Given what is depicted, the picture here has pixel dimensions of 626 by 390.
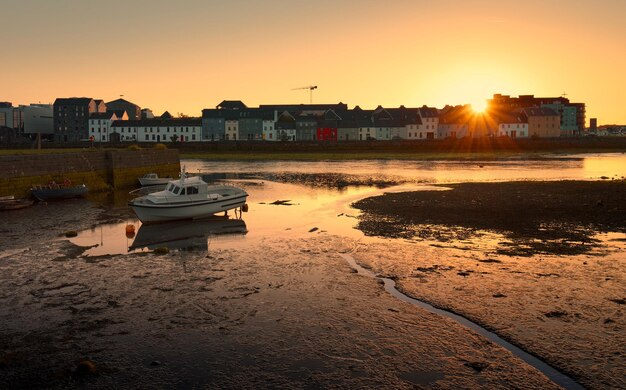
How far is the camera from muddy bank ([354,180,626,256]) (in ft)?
68.1

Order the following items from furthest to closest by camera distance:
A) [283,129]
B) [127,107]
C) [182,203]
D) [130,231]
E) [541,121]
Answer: [127,107] → [541,121] → [283,129] → [182,203] → [130,231]

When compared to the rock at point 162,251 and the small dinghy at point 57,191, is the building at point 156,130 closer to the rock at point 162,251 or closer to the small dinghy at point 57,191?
the small dinghy at point 57,191

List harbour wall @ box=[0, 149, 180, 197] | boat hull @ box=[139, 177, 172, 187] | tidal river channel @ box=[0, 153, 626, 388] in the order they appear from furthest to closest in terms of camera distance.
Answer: boat hull @ box=[139, 177, 172, 187], harbour wall @ box=[0, 149, 180, 197], tidal river channel @ box=[0, 153, 626, 388]

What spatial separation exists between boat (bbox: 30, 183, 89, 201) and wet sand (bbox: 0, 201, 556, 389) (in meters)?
19.2

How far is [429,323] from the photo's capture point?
11852 mm

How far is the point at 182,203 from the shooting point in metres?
25.6

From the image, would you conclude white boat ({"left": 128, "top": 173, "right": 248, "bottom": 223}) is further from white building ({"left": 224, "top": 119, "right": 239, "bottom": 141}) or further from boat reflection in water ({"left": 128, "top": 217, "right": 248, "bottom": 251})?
white building ({"left": 224, "top": 119, "right": 239, "bottom": 141})

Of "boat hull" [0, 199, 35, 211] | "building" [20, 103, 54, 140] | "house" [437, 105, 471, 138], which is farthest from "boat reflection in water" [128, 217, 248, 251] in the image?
"building" [20, 103, 54, 140]

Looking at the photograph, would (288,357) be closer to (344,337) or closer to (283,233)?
(344,337)

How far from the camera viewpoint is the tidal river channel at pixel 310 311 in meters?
9.45

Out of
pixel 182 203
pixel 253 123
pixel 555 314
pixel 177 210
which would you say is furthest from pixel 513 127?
pixel 555 314

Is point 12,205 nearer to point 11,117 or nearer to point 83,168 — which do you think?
point 83,168

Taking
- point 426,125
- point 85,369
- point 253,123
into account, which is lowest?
point 85,369

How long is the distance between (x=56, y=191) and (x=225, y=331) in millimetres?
28902
